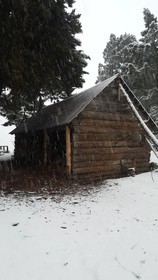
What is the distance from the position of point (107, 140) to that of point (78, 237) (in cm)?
799

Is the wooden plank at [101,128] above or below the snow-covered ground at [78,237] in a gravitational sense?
above

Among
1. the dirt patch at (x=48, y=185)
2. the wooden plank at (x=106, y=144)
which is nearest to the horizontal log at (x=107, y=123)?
the wooden plank at (x=106, y=144)

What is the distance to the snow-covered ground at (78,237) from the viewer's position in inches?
165

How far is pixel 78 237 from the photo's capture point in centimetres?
544

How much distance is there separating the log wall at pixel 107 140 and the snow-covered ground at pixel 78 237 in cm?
341

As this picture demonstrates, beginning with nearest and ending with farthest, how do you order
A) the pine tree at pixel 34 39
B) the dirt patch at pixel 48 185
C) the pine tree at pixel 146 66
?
the pine tree at pixel 34 39 < the dirt patch at pixel 48 185 < the pine tree at pixel 146 66

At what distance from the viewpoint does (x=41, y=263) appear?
14.3ft

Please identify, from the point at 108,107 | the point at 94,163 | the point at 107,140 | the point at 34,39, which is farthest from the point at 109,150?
the point at 34,39

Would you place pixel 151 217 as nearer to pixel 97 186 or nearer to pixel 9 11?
pixel 97 186

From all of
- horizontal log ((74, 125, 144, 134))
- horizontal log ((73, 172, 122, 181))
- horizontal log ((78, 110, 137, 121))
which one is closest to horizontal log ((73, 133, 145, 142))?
horizontal log ((74, 125, 144, 134))

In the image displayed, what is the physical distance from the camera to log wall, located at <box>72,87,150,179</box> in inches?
466

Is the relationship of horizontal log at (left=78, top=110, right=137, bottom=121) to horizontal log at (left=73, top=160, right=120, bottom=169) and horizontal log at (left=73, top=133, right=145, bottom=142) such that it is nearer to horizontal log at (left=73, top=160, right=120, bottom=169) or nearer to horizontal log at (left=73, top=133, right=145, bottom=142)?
horizontal log at (left=73, top=133, right=145, bottom=142)

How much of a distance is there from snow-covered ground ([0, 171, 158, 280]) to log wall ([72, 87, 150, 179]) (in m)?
3.41

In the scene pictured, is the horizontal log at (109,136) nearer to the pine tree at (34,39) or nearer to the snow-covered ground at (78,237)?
the pine tree at (34,39)
